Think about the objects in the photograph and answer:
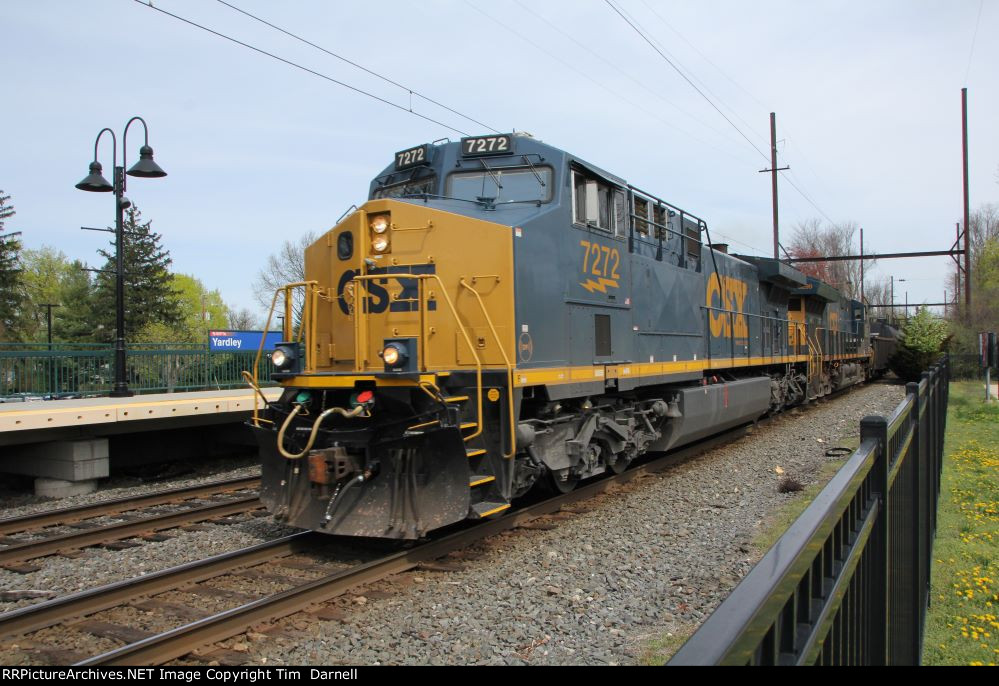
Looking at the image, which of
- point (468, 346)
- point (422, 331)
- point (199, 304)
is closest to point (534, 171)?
point (468, 346)

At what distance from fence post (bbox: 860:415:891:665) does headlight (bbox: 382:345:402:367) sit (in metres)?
3.44

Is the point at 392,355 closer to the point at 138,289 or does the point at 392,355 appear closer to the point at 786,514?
the point at 786,514

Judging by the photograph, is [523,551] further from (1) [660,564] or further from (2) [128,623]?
(2) [128,623]

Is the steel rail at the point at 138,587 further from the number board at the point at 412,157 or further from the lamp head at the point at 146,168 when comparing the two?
the lamp head at the point at 146,168

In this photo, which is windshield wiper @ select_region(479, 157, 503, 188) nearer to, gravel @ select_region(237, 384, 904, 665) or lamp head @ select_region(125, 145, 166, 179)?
gravel @ select_region(237, 384, 904, 665)

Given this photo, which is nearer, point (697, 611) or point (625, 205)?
point (697, 611)

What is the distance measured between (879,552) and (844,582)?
2.91 feet

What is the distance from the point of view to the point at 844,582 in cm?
198

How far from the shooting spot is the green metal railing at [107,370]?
10.9m

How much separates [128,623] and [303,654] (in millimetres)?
1376

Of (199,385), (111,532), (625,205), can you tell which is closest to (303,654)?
(111,532)

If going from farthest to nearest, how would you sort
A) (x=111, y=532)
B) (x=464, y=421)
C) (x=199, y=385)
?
1. (x=199, y=385)
2. (x=111, y=532)
3. (x=464, y=421)

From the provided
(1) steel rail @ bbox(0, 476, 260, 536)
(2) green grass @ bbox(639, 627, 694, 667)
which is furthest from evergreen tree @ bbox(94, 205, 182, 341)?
(2) green grass @ bbox(639, 627, 694, 667)

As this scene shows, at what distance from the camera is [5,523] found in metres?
7.06
